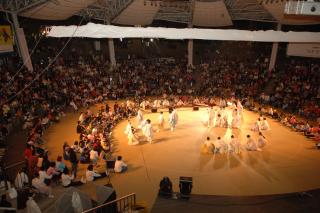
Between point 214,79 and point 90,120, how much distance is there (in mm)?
12759

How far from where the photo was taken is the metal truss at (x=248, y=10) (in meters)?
21.0

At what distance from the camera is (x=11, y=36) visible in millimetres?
16328

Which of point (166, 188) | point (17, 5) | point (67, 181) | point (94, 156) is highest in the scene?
point (17, 5)

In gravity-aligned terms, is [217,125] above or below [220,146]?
below

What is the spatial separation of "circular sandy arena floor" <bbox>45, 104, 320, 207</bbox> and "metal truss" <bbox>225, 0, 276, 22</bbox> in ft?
36.3

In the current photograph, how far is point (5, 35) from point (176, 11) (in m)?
13.4

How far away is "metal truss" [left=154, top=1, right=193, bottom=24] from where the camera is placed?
2216cm

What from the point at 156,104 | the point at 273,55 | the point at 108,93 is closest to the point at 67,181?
the point at 156,104

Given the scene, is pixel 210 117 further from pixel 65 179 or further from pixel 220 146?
pixel 65 179

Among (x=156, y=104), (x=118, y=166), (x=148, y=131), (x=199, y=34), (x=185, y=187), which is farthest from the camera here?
(x=156, y=104)

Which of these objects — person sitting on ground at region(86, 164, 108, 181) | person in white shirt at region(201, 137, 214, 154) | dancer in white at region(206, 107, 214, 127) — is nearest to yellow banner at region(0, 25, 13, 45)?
person sitting on ground at region(86, 164, 108, 181)

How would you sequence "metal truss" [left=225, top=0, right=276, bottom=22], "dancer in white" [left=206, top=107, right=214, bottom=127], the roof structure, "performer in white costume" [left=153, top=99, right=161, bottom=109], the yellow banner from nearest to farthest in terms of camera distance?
"dancer in white" [left=206, top=107, right=214, bottom=127] < the yellow banner < "performer in white costume" [left=153, top=99, right=161, bottom=109] < the roof structure < "metal truss" [left=225, top=0, right=276, bottom=22]

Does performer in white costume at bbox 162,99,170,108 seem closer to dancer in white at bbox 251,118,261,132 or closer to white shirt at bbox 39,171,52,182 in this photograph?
dancer in white at bbox 251,118,261,132

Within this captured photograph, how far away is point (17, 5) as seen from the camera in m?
15.2
